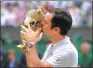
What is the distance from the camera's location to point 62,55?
10.6 feet

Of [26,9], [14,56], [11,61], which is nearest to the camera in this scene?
[11,61]

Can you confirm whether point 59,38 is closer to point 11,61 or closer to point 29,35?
point 29,35

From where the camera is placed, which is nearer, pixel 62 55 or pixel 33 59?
pixel 33 59

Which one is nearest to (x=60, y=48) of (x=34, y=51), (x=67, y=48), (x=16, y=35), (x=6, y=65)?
(x=67, y=48)

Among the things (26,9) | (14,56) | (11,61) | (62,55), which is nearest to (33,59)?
(62,55)

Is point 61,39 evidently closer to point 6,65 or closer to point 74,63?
point 74,63

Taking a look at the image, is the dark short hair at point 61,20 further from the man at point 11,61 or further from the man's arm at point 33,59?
the man at point 11,61

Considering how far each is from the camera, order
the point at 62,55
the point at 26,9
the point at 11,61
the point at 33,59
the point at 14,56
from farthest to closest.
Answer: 1. the point at 26,9
2. the point at 14,56
3. the point at 11,61
4. the point at 62,55
5. the point at 33,59

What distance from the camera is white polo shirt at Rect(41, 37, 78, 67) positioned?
3236 millimetres

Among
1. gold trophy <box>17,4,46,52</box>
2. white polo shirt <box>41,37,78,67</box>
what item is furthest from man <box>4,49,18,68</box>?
gold trophy <box>17,4,46,52</box>

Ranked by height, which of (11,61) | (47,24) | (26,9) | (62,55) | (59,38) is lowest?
(11,61)

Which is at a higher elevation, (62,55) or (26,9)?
(62,55)

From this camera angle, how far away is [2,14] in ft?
36.0

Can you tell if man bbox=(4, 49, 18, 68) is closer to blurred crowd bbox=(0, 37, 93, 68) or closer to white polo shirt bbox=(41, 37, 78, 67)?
blurred crowd bbox=(0, 37, 93, 68)
